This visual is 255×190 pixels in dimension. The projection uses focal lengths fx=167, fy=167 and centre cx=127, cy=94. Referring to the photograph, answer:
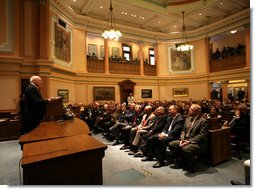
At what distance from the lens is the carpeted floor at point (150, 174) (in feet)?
9.60

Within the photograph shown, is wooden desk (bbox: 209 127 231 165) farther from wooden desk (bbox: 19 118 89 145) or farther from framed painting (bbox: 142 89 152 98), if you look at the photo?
framed painting (bbox: 142 89 152 98)

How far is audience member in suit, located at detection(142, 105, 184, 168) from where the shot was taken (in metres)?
3.76

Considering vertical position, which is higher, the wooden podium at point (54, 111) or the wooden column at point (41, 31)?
the wooden column at point (41, 31)

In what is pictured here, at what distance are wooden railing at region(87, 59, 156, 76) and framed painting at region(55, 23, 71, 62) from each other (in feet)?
6.65

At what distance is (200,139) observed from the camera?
3.42 metres

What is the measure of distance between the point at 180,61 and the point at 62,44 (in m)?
10.1

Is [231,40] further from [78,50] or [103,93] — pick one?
[78,50]

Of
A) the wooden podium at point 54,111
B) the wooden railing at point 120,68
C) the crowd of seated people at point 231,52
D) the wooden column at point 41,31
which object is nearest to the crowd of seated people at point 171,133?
the wooden podium at point 54,111

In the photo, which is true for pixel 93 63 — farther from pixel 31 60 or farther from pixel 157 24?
pixel 157 24

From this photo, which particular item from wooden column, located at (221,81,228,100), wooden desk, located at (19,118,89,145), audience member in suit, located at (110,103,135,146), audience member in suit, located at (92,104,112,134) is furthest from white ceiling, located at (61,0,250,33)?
wooden desk, located at (19,118,89,145)

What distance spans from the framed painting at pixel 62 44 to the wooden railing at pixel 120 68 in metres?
2.03

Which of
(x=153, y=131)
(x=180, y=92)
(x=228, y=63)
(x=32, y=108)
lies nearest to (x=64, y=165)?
(x=32, y=108)

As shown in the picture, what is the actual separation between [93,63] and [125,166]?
981cm

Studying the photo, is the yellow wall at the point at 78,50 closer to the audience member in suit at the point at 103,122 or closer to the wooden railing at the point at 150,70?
the audience member in suit at the point at 103,122
